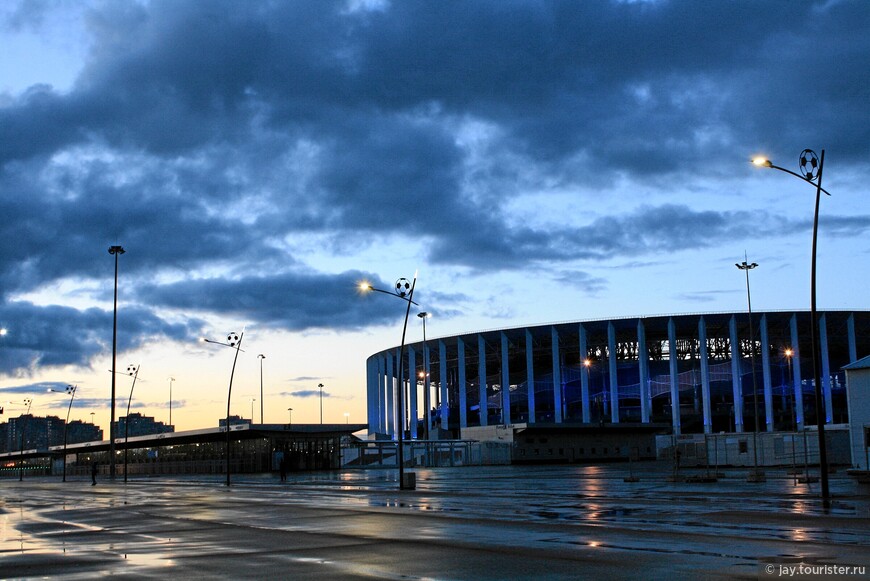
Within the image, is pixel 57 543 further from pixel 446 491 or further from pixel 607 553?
pixel 446 491

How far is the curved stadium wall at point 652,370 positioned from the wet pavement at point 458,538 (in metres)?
82.0

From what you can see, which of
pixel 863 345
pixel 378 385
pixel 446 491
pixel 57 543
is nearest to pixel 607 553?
pixel 57 543

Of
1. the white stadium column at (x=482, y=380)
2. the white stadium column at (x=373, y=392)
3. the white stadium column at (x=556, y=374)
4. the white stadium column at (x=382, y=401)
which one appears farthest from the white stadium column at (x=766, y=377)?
the white stadium column at (x=373, y=392)

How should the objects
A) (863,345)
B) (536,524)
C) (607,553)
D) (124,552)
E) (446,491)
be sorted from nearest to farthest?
(607,553)
(124,552)
(536,524)
(446,491)
(863,345)

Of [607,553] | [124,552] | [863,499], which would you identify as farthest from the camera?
[863,499]

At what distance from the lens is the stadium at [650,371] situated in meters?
113

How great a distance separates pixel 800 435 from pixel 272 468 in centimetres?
4390

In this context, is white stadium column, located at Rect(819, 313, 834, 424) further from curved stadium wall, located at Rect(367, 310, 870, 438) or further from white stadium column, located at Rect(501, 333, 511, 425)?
white stadium column, located at Rect(501, 333, 511, 425)

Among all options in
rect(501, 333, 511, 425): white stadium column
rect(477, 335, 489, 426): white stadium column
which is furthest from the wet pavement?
rect(477, 335, 489, 426): white stadium column

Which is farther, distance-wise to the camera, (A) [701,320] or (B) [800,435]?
(A) [701,320]

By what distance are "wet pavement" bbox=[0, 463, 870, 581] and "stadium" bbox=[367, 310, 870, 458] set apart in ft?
247

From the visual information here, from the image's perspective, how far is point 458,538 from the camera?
17.6 meters

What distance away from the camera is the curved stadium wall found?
114 meters

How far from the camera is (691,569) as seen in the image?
1270 cm
